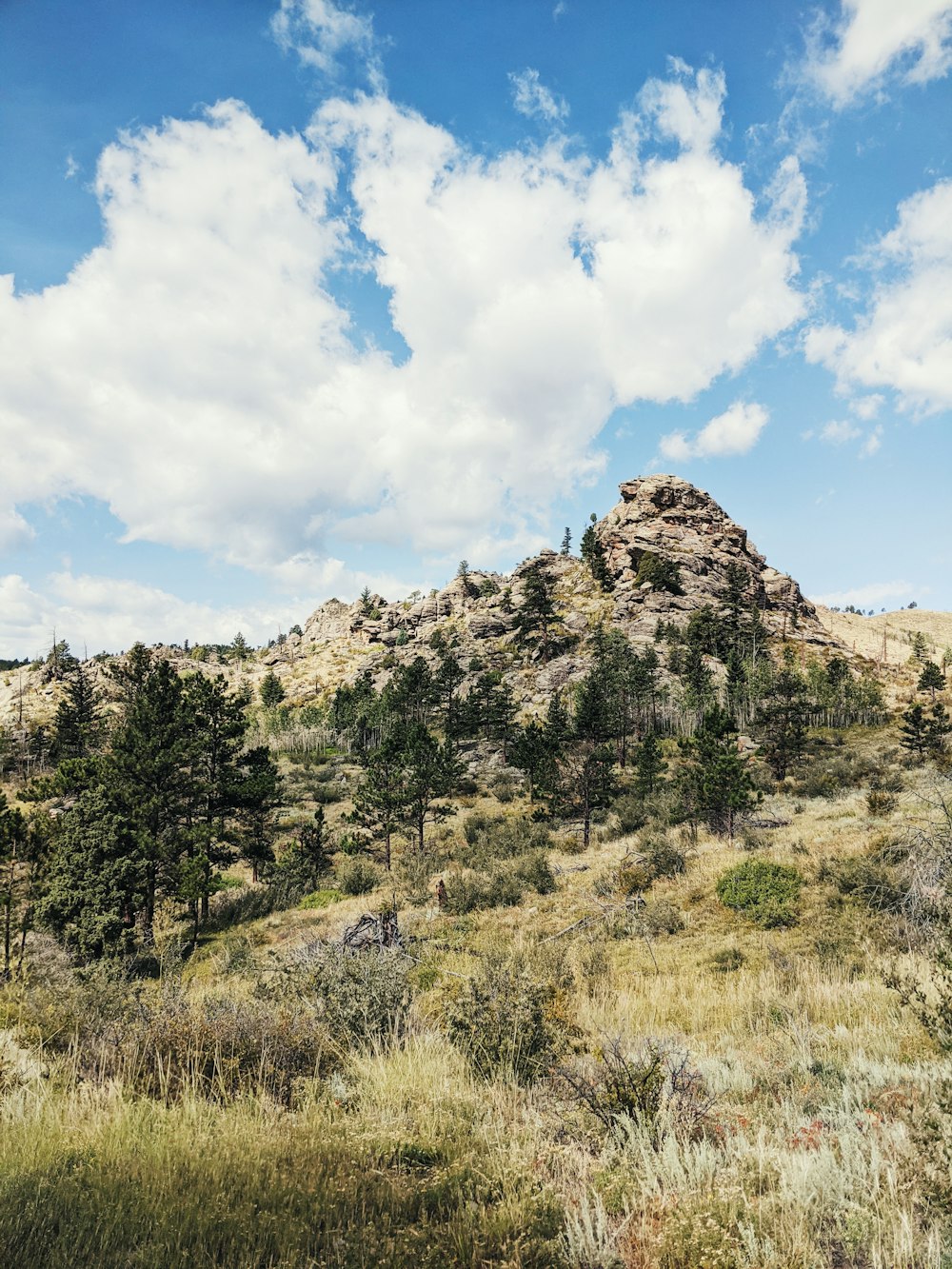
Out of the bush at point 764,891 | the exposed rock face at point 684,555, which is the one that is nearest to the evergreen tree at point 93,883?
the bush at point 764,891

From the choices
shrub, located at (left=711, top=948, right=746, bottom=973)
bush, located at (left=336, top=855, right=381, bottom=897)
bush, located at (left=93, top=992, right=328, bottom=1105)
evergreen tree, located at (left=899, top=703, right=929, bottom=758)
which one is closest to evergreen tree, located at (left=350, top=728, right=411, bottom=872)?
bush, located at (left=336, top=855, right=381, bottom=897)

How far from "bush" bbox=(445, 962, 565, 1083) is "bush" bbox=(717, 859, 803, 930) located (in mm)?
9326

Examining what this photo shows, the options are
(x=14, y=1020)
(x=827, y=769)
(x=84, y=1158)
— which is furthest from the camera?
(x=827, y=769)

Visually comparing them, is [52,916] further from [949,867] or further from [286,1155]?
[949,867]

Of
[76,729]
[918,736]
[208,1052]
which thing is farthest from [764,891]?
[76,729]

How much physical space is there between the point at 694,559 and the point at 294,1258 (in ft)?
386

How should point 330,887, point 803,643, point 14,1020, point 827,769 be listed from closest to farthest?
point 14,1020 < point 330,887 < point 827,769 < point 803,643

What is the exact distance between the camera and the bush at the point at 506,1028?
5.79 metres

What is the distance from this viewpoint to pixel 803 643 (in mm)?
99062

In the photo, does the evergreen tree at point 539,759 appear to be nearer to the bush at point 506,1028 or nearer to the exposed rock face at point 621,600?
the bush at point 506,1028

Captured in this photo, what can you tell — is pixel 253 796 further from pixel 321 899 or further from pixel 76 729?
pixel 76 729

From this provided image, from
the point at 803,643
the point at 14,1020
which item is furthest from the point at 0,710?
the point at 803,643

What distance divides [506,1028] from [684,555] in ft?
371

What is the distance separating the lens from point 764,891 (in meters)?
14.9
